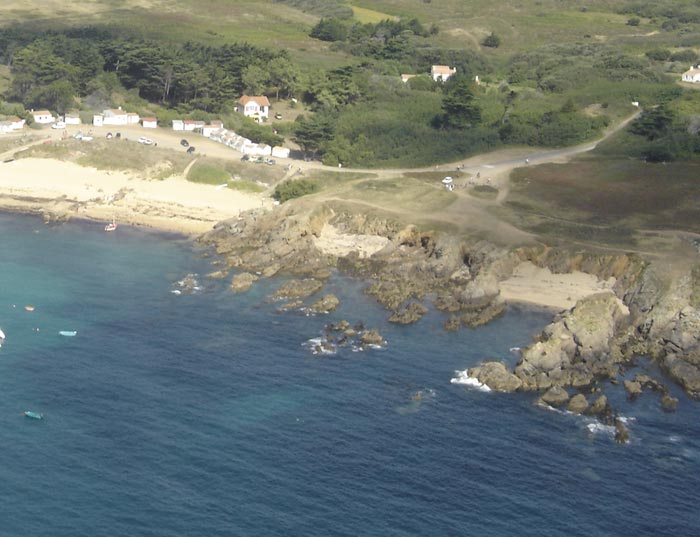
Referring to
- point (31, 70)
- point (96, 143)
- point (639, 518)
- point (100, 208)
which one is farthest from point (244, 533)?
point (31, 70)

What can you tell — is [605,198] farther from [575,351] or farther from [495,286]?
[575,351]

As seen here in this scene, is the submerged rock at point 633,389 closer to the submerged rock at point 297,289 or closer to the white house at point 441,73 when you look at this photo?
the submerged rock at point 297,289

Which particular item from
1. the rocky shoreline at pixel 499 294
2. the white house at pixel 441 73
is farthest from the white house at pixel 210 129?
the white house at pixel 441 73

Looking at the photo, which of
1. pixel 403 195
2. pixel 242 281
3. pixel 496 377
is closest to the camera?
pixel 496 377

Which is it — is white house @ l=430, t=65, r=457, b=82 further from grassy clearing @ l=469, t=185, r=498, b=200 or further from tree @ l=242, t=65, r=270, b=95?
grassy clearing @ l=469, t=185, r=498, b=200

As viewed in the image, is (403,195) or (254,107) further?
(254,107)

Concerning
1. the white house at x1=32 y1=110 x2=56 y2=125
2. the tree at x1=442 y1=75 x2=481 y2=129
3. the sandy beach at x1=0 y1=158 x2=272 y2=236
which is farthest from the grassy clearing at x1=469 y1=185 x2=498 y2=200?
the white house at x1=32 y1=110 x2=56 y2=125

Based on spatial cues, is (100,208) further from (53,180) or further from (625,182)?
(625,182)

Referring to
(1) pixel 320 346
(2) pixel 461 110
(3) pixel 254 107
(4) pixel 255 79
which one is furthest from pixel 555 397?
(4) pixel 255 79
